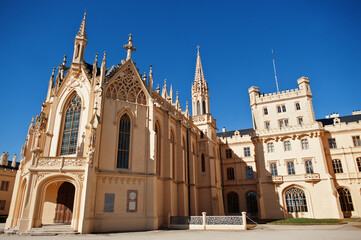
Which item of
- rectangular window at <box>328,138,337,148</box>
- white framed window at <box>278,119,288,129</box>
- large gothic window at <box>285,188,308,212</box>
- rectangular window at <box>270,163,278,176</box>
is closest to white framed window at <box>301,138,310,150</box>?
rectangular window at <box>328,138,337,148</box>

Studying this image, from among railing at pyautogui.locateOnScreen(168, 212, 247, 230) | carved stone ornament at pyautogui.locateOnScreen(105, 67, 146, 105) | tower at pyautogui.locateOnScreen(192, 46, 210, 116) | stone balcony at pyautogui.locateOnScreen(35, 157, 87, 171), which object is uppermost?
tower at pyautogui.locateOnScreen(192, 46, 210, 116)

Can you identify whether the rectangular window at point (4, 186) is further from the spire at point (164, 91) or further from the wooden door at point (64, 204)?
the spire at point (164, 91)

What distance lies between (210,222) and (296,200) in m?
20.6

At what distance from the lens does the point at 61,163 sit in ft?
69.1

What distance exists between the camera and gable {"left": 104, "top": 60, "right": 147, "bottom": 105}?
25484 mm

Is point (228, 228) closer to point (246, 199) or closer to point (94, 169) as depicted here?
point (94, 169)

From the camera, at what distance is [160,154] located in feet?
92.0

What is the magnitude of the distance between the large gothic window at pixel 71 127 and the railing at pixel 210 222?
481 inches

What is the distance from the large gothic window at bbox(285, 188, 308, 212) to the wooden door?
30946mm

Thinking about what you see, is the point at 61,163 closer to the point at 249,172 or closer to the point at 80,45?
the point at 80,45

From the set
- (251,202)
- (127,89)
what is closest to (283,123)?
(251,202)

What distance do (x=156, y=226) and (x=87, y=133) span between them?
34.1ft

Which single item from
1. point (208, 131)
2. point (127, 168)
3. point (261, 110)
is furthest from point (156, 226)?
point (261, 110)

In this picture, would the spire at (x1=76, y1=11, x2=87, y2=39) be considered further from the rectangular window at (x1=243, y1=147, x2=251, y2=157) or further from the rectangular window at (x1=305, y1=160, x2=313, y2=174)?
the rectangular window at (x1=305, y1=160, x2=313, y2=174)
